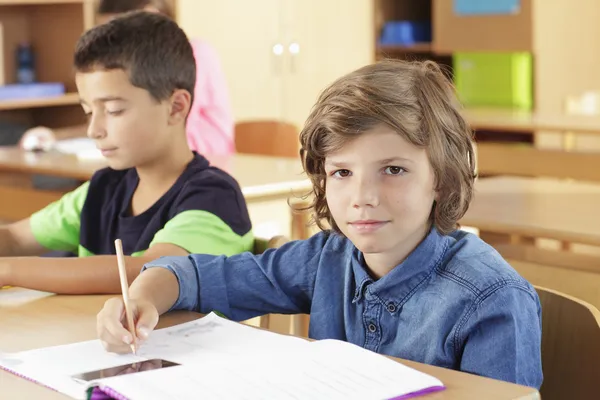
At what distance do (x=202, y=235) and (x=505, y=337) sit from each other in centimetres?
69

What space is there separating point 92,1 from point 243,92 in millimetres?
1072

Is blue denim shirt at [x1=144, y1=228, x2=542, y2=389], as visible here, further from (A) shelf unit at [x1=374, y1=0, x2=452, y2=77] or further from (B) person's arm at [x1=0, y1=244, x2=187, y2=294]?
(A) shelf unit at [x1=374, y1=0, x2=452, y2=77]

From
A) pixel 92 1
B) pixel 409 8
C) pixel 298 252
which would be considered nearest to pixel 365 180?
pixel 298 252

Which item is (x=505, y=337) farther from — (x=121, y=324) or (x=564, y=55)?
(x=564, y=55)

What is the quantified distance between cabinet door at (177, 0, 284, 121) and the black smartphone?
4191 millimetres

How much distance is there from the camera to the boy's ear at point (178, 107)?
1.98 meters

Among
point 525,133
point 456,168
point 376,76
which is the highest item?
point 376,76

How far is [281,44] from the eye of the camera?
570 centimetres

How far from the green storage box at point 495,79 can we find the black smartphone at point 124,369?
169 inches

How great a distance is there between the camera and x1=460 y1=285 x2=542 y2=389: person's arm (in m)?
1.17

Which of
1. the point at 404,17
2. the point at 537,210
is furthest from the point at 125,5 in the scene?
the point at 404,17

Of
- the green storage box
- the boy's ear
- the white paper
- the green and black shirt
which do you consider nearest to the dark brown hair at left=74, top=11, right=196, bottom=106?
the boy's ear

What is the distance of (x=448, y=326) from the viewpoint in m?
1.23

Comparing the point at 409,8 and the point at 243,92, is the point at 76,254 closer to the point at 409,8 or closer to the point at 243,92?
the point at 243,92
